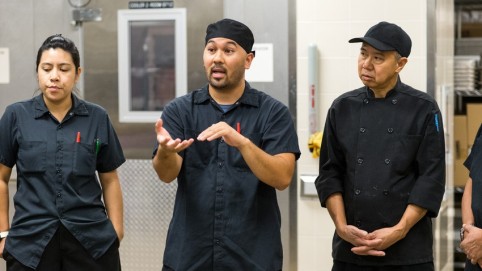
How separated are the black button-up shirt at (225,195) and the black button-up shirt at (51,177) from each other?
14.7 inches

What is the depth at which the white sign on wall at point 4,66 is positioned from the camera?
4594 millimetres

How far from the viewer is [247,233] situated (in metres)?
2.71

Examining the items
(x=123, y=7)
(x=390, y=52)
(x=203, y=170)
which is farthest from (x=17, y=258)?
(x=123, y=7)

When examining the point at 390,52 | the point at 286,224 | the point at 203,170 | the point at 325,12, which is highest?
the point at 325,12

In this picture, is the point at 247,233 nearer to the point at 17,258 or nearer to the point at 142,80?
the point at 17,258

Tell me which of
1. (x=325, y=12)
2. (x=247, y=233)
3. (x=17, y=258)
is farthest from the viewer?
(x=325, y=12)

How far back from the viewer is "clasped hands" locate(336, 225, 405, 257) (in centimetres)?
288

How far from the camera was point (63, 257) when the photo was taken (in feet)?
9.66

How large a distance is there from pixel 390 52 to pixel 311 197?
1.45m

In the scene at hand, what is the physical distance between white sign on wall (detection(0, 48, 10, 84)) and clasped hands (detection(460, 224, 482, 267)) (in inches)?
111

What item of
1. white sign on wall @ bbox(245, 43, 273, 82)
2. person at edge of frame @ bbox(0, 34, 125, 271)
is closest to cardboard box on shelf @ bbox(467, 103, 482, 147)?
white sign on wall @ bbox(245, 43, 273, 82)

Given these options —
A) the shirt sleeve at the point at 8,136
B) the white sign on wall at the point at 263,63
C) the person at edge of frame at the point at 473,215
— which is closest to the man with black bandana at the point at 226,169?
the shirt sleeve at the point at 8,136

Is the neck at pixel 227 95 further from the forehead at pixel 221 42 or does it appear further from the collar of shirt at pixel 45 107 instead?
the collar of shirt at pixel 45 107

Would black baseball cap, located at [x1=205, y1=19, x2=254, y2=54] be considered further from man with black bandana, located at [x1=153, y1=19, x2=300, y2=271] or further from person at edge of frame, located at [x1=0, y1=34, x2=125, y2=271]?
person at edge of frame, located at [x1=0, y1=34, x2=125, y2=271]
